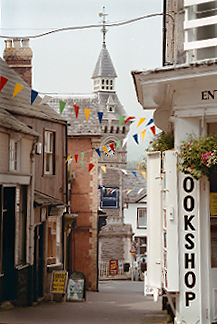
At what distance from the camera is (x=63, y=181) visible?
6109 millimetres

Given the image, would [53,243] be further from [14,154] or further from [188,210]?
[188,210]

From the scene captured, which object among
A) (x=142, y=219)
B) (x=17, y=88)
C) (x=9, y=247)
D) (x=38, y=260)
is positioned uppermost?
(x=17, y=88)

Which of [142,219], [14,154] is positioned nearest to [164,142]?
[14,154]

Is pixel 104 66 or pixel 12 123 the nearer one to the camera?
pixel 12 123

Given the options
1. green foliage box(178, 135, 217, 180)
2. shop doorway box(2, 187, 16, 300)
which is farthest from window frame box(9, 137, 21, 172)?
green foliage box(178, 135, 217, 180)

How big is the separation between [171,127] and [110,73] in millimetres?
1098

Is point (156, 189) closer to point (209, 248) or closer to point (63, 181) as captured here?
point (209, 248)

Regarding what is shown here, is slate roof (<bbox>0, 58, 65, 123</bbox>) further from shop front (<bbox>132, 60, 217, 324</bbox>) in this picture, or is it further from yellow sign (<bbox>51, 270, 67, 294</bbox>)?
yellow sign (<bbox>51, 270, 67, 294</bbox>)

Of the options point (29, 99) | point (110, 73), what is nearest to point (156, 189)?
point (110, 73)

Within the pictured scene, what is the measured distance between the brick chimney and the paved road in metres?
3.01

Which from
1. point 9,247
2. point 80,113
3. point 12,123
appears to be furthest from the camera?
point 80,113

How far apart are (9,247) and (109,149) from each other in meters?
2.92

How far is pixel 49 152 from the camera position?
5891 mm

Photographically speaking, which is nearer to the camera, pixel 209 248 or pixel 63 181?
pixel 209 248
